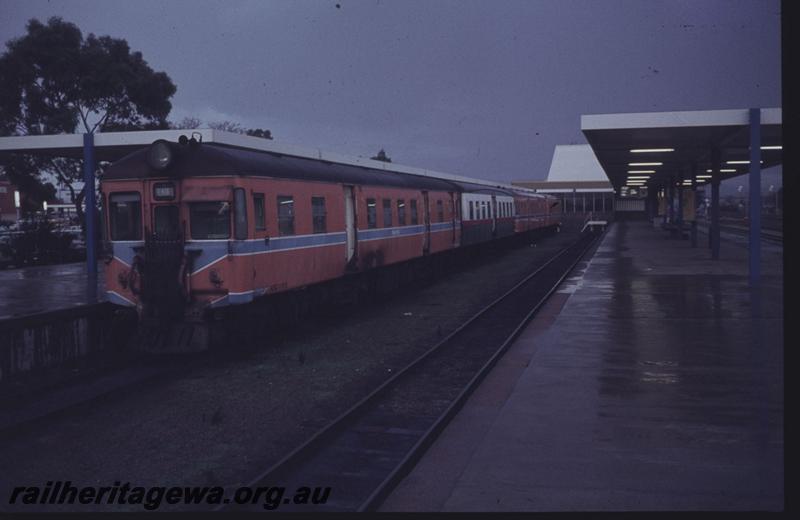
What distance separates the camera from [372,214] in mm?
17406

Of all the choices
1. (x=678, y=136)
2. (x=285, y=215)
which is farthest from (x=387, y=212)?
(x=678, y=136)

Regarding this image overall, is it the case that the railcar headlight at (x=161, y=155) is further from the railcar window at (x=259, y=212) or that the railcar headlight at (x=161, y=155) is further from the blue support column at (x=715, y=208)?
the blue support column at (x=715, y=208)

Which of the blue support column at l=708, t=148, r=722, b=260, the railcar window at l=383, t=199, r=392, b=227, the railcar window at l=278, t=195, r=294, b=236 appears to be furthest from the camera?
the blue support column at l=708, t=148, r=722, b=260

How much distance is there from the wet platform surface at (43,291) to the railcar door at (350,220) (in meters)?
4.84

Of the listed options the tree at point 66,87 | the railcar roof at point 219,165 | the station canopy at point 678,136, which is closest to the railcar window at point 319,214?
the railcar roof at point 219,165

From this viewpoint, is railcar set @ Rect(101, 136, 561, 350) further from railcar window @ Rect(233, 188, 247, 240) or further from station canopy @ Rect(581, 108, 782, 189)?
station canopy @ Rect(581, 108, 782, 189)

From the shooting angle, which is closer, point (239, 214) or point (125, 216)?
point (239, 214)

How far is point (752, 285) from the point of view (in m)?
19.1

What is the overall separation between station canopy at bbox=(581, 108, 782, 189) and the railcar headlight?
490 inches

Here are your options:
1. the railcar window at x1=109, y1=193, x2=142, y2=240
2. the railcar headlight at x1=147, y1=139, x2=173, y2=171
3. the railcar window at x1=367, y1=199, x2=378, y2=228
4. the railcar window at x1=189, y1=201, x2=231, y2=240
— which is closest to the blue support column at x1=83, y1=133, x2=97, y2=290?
the railcar window at x1=109, y1=193, x2=142, y2=240

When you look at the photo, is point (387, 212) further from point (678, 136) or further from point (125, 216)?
point (678, 136)

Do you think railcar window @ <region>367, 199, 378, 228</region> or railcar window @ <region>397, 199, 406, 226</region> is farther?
railcar window @ <region>397, 199, 406, 226</region>

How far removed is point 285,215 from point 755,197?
506 inches

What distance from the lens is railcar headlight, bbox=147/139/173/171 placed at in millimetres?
11328
